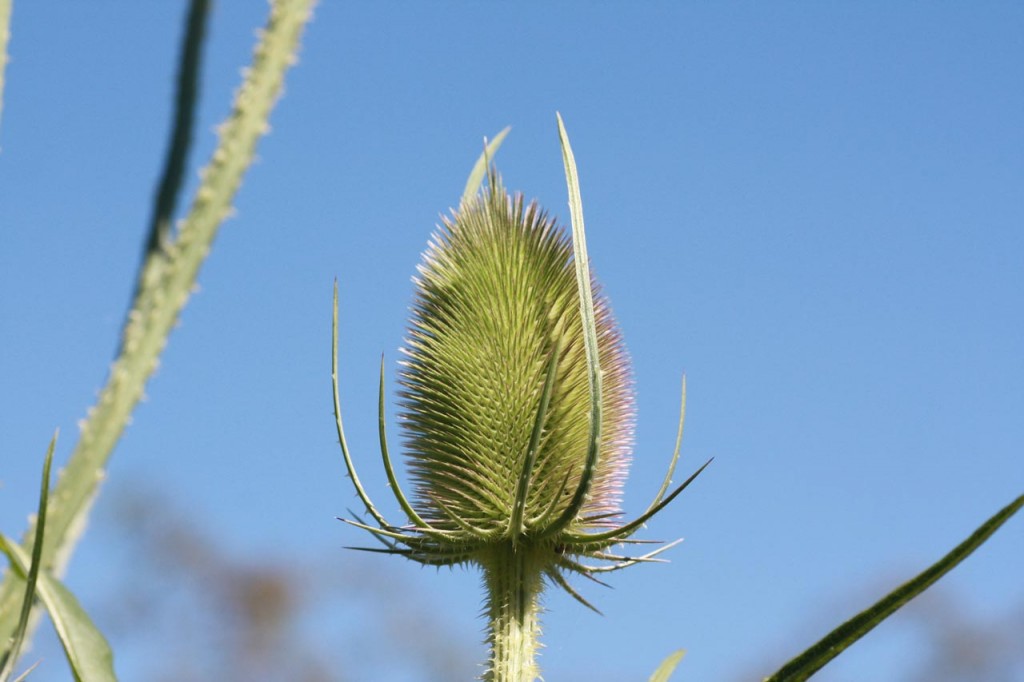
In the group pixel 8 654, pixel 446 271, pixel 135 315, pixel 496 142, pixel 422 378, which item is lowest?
pixel 8 654

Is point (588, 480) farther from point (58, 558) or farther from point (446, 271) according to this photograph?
point (58, 558)

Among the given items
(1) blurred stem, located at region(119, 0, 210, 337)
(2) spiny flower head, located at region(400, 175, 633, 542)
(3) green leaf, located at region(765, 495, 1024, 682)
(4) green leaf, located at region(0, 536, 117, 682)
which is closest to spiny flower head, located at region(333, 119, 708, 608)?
(2) spiny flower head, located at region(400, 175, 633, 542)

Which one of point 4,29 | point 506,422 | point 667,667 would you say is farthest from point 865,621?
point 4,29

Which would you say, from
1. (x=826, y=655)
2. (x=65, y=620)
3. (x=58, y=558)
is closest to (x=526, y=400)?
(x=826, y=655)

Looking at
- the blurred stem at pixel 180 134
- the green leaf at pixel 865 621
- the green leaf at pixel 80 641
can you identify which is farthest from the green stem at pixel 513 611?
the blurred stem at pixel 180 134

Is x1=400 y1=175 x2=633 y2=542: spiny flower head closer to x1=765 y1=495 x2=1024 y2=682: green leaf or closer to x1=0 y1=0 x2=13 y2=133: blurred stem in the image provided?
x1=765 y1=495 x2=1024 y2=682: green leaf

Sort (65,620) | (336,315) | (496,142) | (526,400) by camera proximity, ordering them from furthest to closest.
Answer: (496,142)
(526,400)
(336,315)
(65,620)
